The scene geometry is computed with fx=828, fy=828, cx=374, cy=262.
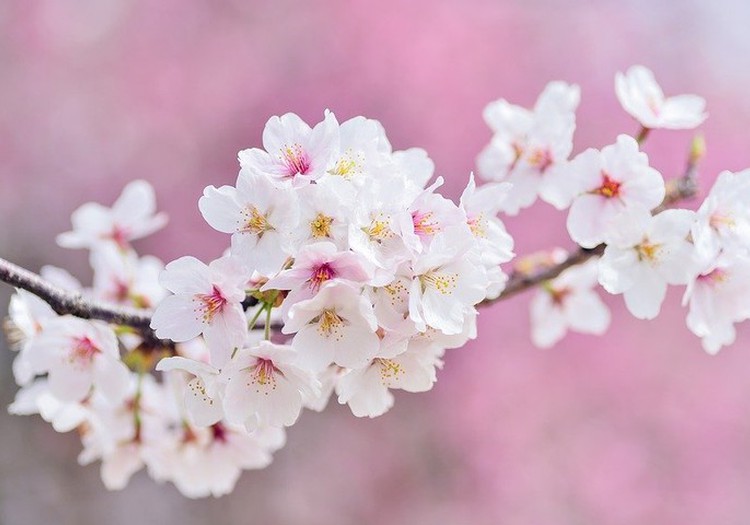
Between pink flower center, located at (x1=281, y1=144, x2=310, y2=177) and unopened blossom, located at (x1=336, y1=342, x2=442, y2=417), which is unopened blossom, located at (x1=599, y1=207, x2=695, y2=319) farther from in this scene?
pink flower center, located at (x1=281, y1=144, x2=310, y2=177)

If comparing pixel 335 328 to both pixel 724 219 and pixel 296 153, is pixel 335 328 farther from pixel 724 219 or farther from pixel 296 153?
pixel 724 219

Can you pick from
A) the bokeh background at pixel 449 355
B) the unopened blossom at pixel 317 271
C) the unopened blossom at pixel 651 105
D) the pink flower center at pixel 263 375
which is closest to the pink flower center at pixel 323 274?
the unopened blossom at pixel 317 271

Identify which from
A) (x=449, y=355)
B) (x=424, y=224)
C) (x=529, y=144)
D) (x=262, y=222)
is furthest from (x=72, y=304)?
(x=449, y=355)

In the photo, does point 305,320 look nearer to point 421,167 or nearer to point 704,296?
point 421,167

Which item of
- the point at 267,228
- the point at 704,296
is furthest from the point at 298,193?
the point at 704,296

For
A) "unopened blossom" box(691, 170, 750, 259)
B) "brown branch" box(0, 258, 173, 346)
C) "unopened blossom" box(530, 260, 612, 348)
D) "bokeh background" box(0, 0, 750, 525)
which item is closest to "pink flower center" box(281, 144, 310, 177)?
"brown branch" box(0, 258, 173, 346)
